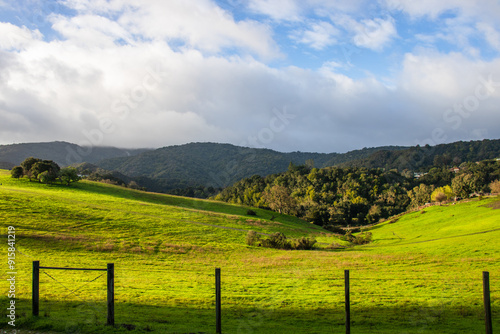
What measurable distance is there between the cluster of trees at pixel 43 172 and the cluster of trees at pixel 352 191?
49.8 meters

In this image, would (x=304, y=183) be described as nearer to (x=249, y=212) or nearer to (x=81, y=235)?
(x=249, y=212)

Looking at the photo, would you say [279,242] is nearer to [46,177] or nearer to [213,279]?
[213,279]

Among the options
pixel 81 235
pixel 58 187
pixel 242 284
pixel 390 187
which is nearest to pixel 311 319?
pixel 242 284

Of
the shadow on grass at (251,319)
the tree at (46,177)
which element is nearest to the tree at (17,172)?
the tree at (46,177)

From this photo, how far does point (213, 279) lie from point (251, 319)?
811cm

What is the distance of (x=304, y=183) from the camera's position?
14275cm

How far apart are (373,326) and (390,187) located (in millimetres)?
130759

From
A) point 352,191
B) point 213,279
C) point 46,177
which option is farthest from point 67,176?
point 352,191

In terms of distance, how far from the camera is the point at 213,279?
20.7 meters

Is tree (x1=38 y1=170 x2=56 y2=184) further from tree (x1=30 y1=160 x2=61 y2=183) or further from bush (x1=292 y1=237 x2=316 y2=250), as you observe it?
bush (x1=292 y1=237 x2=316 y2=250)

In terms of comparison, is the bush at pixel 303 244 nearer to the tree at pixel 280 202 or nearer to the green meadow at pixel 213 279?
the green meadow at pixel 213 279

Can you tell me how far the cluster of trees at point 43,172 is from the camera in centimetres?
6034

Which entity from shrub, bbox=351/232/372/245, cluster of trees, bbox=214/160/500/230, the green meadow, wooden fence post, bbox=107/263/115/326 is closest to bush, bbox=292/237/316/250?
the green meadow

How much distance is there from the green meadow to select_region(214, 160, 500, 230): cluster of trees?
5066 cm
